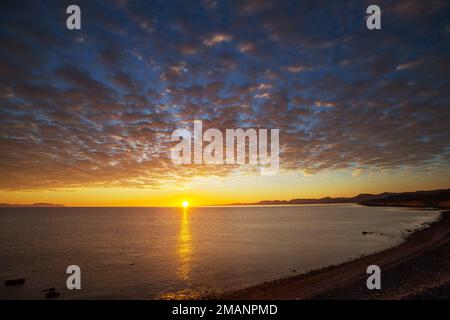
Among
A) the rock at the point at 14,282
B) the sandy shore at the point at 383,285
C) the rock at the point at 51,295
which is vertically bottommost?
the rock at the point at 14,282

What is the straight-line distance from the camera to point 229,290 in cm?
2308

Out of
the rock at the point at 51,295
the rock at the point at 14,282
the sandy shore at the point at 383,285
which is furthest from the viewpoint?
the rock at the point at 14,282

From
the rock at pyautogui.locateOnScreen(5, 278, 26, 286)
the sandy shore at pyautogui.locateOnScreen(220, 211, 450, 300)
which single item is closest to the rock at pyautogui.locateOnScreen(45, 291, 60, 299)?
the rock at pyautogui.locateOnScreen(5, 278, 26, 286)

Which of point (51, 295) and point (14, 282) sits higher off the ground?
point (51, 295)

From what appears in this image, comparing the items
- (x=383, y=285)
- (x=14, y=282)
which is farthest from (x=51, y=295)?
(x=383, y=285)

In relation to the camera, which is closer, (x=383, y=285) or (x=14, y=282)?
(x=383, y=285)

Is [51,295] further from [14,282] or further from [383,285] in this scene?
[383,285]

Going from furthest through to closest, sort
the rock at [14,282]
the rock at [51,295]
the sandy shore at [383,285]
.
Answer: the rock at [14,282]
the rock at [51,295]
the sandy shore at [383,285]

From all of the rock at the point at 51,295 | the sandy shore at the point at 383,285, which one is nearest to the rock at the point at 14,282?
the rock at the point at 51,295

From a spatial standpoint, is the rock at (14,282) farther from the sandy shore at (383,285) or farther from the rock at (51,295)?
the sandy shore at (383,285)

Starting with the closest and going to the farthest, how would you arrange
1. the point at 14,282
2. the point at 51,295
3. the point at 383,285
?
the point at 383,285
the point at 51,295
the point at 14,282

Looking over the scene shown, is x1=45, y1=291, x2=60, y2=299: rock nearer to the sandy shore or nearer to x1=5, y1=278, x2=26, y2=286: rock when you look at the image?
x1=5, y1=278, x2=26, y2=286: rock

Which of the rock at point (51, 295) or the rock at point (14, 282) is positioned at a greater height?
the rock at point (51, 295)
